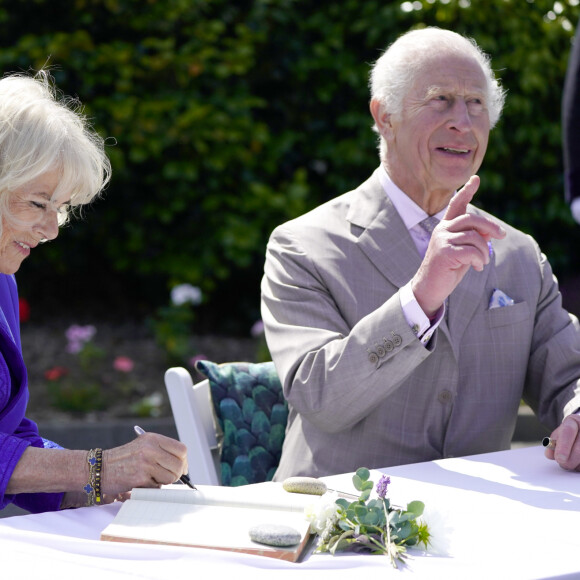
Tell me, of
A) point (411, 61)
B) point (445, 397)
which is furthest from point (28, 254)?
point (411, 61)

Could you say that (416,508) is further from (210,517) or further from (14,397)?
(14,397)

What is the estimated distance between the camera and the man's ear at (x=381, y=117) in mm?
2893

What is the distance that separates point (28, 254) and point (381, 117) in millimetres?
1203

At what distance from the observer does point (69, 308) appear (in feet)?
21.4

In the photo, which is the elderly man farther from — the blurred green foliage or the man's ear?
the blurred green foliage

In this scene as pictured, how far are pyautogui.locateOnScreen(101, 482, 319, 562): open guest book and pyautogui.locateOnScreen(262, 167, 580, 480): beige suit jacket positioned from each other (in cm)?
63

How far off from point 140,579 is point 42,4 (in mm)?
5002

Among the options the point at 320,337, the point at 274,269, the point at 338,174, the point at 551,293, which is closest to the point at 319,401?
the point at 320,337

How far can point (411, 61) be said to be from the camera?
9.25 ft

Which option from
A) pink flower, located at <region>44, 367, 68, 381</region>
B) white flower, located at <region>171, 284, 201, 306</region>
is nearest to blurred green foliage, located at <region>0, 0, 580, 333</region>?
white flower, located at <region>171, 284, 201, 306</region>

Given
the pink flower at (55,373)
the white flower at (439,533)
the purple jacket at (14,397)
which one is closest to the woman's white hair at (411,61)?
the purple jacket at (14,397)

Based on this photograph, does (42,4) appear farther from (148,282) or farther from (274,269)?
(274,269)

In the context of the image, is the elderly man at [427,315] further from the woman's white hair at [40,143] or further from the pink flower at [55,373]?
the pink flower at [55,373]

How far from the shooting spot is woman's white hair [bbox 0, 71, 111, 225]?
2.10 meters
